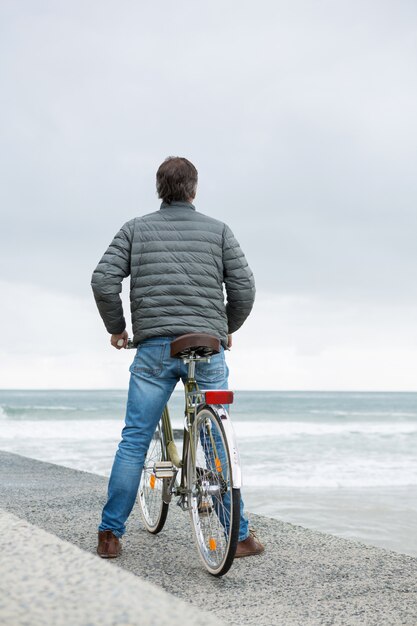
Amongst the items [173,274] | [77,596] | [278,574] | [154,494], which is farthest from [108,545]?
[77,596]

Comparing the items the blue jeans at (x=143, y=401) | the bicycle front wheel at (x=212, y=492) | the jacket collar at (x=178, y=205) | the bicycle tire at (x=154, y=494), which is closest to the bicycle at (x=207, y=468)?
the bicycle front wheel at (x=212, y=492)

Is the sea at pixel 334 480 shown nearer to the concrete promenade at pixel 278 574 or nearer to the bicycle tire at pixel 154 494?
the concrete promenade at pixel 278 574

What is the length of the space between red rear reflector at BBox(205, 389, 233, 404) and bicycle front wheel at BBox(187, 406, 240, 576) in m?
0.06

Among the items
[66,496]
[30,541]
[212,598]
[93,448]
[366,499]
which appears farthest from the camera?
[93,448]

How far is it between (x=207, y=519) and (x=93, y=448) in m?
13.5

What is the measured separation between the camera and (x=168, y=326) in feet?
12.1

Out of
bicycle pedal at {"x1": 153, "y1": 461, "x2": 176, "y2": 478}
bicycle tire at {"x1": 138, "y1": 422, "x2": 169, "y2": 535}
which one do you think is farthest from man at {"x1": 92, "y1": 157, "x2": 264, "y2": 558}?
bicycle tire at {"x1": 138, "y1": 422, "x2": 169, "y2": 535}

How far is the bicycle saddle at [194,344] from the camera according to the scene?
3.46m

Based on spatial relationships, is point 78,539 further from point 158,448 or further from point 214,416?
point 214,416

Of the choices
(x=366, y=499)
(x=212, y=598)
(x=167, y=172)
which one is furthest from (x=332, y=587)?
(x=366, y=499)

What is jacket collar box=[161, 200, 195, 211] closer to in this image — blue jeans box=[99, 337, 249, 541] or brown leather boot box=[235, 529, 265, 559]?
blue jeans box=[99, 337, 249, 541]

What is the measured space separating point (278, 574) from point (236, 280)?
1.59 meters

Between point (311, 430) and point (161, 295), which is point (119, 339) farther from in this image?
point (311, 430)

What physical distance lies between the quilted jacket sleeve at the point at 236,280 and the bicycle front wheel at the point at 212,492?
0.70 meters
